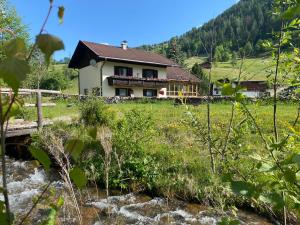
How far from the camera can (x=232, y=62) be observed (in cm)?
263

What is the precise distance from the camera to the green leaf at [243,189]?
82cm

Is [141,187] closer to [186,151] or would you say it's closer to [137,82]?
[186,151]

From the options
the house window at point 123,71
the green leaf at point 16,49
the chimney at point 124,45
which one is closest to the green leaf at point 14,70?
the green leaf at point 16,49

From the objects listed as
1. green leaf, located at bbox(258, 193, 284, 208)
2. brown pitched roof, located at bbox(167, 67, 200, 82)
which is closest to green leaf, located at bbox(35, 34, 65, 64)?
green leaf, located at bbox(258, 193, 284, 208)

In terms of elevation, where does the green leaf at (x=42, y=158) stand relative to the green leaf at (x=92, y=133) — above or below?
below

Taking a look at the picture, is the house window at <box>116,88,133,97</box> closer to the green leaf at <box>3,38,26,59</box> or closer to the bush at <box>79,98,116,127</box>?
the bush at <box>79,98,116,127</box>

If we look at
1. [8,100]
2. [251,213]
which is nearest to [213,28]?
[8,100]

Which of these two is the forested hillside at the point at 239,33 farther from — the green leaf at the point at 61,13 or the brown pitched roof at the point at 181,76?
the green leaf at the point at 61,13

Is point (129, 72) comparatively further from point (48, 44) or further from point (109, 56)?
point (48, 44)

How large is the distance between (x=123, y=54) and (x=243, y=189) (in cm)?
3578

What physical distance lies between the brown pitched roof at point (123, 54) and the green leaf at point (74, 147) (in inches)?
1275

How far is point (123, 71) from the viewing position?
1405 inches

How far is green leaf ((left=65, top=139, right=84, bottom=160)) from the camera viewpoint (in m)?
0.73

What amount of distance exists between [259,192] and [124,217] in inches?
188
